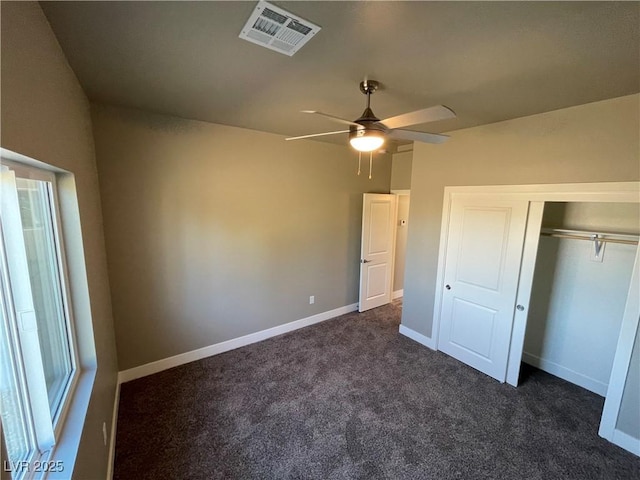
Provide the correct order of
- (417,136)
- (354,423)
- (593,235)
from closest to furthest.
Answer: (417,136) < (354,423) < (593,235)

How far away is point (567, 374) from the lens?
2914mm

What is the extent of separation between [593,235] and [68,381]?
4205 mm

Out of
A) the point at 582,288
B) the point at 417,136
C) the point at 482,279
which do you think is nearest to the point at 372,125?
the point at 417,136

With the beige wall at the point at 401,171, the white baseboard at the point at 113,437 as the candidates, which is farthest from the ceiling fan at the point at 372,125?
the white baseboard at the point at 113,437

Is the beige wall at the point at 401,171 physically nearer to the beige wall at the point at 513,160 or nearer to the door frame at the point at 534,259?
the beige wall at the point at 513,160

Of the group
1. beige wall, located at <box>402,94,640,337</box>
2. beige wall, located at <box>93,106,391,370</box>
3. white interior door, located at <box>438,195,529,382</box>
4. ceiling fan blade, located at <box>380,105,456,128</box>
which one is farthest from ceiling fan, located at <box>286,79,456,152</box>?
beige wall, located at <box>93,106,391,370</box>

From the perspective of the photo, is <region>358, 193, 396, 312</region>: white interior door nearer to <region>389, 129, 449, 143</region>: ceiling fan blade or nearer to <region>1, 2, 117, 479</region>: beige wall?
<region>389, 129, 449, 143</region>: ceiling fan blade

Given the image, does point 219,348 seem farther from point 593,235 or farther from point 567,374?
point 593,235

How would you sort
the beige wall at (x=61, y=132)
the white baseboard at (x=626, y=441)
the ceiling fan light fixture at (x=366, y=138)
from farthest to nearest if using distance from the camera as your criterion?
the white baseboard at (x=626, y=441) → the ceiling fan light fixture at (x=366, y=138) → the beige wall at (x=61, y=132)

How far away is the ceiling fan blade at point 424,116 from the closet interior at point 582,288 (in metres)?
2.17

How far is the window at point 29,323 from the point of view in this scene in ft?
3.43

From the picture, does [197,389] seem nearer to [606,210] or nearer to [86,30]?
[86,30]

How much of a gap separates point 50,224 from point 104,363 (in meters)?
1.09

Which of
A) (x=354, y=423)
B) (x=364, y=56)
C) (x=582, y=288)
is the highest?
(x=364, y=56)
